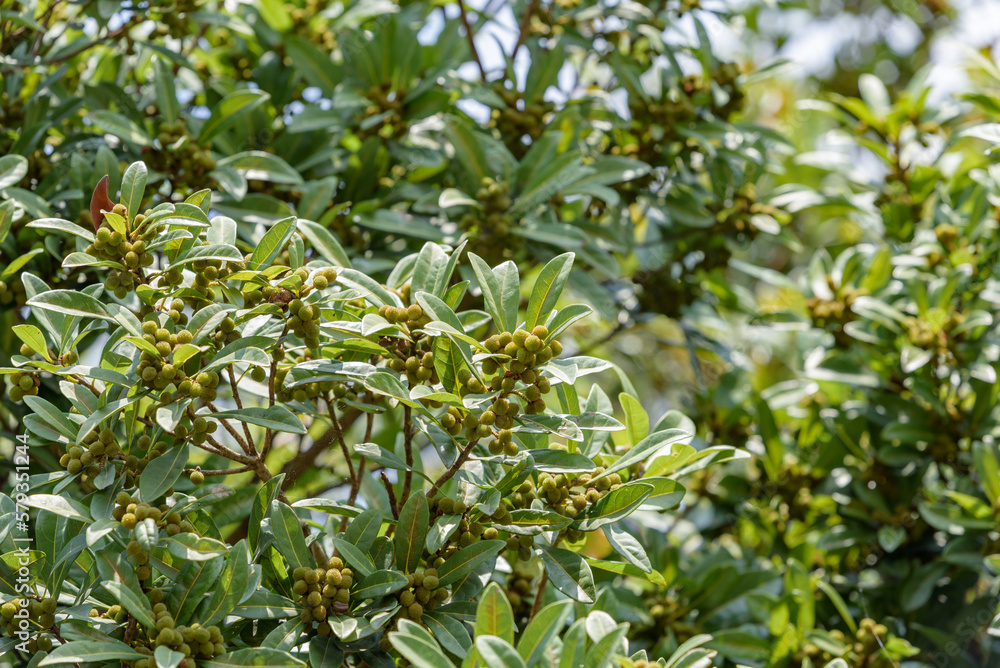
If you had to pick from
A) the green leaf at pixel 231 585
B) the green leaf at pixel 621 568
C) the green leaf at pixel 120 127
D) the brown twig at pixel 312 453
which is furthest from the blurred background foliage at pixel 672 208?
the green leaf at pixel 231 585

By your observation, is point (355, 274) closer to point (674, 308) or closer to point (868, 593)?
point (674, 308)

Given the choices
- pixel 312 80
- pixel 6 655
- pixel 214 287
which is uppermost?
pixel 312 80

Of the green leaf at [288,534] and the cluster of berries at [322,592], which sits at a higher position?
the green leaf at [288,534]

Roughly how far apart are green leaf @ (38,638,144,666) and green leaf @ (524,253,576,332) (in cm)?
68

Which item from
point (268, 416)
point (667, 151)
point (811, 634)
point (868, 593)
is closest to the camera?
point (268, 416)

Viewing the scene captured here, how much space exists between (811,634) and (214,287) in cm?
138

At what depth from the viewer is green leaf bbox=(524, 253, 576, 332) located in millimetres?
1260

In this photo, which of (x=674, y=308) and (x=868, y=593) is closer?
(x=868, y=593)

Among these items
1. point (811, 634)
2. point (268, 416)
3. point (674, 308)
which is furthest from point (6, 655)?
point (674, 308)

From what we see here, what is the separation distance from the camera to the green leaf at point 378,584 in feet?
3.94

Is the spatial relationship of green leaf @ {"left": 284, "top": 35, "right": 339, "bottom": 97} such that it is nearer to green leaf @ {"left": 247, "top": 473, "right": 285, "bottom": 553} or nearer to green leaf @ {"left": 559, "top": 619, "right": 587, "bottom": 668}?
green leaf @ {"left": 247, "top": 473, "right": 285, "bottom": 553}

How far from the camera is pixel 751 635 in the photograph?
181 centimetres

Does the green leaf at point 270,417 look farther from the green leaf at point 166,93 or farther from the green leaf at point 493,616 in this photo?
the green leaf at point 166,93

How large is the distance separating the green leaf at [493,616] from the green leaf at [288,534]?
11.9 inches
